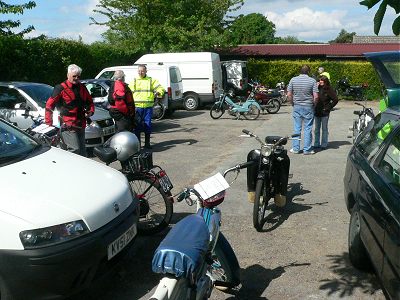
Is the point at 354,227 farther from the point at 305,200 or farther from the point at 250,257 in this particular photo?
the point at 305,200

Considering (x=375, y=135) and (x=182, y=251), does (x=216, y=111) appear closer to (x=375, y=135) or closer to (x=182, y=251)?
(x=375, y=135)

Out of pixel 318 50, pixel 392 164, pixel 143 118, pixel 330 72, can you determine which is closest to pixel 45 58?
pixel 143 118

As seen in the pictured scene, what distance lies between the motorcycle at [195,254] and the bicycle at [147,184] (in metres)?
1.34

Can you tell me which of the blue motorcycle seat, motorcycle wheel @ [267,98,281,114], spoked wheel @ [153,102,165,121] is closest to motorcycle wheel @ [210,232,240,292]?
the blue motorcycle seat

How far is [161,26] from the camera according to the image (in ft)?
81.8

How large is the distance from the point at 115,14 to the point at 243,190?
20978 millimetres

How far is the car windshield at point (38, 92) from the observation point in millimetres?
10211

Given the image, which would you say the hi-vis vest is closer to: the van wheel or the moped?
the moped

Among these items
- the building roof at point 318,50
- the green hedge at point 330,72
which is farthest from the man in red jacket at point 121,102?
the building roof at point 318,50

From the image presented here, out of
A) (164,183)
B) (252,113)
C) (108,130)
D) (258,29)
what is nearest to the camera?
(164,183)

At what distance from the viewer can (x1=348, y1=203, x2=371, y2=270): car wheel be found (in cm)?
436

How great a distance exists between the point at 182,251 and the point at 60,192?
1370 millimetres

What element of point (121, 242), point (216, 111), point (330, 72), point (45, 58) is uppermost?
point (45, 58)

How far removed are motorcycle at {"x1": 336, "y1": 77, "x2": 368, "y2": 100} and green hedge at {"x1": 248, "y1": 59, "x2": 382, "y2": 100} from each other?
2.16 feet
